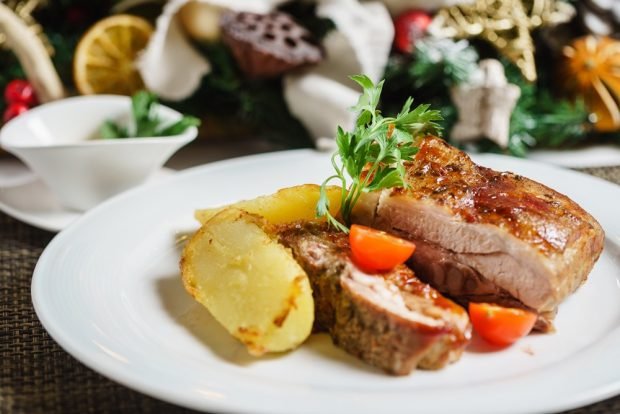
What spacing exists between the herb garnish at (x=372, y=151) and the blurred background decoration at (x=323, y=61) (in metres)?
1.12

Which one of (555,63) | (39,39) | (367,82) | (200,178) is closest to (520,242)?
(367,82)

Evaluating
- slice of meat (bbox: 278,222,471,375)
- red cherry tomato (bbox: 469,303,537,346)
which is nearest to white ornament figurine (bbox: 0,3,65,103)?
slice of meat (bbox: 278,222,471,375)

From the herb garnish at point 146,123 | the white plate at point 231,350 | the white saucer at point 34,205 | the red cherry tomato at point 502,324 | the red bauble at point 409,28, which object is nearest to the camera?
the white plate at point 231,350

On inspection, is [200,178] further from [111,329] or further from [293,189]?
[111,329]

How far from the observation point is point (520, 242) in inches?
100

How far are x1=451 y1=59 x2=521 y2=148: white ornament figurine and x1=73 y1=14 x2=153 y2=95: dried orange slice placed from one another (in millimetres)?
1731

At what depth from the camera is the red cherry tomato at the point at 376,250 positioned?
254 centimetres

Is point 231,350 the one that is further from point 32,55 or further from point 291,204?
point 32,55

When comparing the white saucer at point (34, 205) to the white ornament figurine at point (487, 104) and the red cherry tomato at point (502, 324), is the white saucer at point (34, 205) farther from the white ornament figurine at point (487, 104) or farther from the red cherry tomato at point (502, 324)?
the red cherry tomato at point (502, 324)

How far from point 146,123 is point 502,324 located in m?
2.23

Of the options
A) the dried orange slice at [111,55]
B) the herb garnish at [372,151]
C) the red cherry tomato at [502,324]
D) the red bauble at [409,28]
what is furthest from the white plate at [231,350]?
the red bauble at [409,28]

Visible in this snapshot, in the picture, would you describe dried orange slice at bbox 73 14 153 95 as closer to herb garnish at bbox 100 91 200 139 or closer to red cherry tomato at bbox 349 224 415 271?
herb garnish at bbox 100 91 200 139

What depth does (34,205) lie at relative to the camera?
12.5 feet

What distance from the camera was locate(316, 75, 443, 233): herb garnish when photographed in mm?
2801
